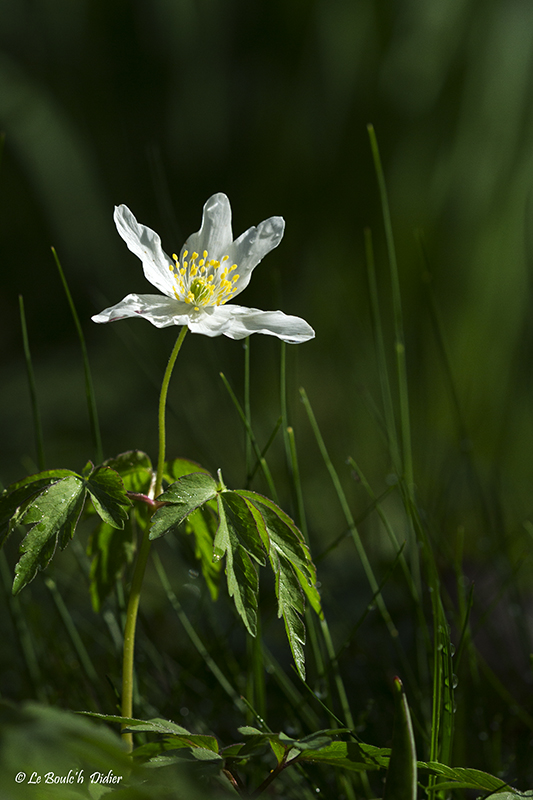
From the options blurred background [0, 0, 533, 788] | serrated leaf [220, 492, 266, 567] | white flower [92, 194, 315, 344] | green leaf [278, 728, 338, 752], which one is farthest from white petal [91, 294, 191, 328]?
blurred background [0, 0, 533, 788]

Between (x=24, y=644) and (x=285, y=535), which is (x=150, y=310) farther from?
(x=24, y=644)

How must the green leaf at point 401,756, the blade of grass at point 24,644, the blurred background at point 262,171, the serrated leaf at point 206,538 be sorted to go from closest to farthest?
the green leaf at point 401,756, the serrated leaf at point 206,538, the blade of grass at point 24,644, the blurred background at point 262,171

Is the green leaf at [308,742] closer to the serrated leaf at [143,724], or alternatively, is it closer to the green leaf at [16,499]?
the serrated leaf at [143,724]

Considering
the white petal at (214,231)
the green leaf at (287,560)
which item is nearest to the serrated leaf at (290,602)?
the green leaf at (287,560)

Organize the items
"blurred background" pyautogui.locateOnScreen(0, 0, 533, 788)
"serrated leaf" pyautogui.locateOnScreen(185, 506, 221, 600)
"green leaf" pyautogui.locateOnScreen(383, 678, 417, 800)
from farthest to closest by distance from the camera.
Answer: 1. "blurred background" pyautogui.locateOnScreen(0, 0, 533, 788)
2. "serrated leaf" pyautogui.locateOnScreen(185, 506, 221, 600)
3. "green leaf" pyautogui.locateOnScreen(383, 678, 417, 800)

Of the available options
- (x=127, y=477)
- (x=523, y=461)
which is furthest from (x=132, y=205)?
(x=127, y=477)

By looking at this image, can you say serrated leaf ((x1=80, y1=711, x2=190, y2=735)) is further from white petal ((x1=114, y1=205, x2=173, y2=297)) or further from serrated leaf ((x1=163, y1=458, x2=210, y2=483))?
white petal ((x1=114, y1=205, x2=173, y2=297))
